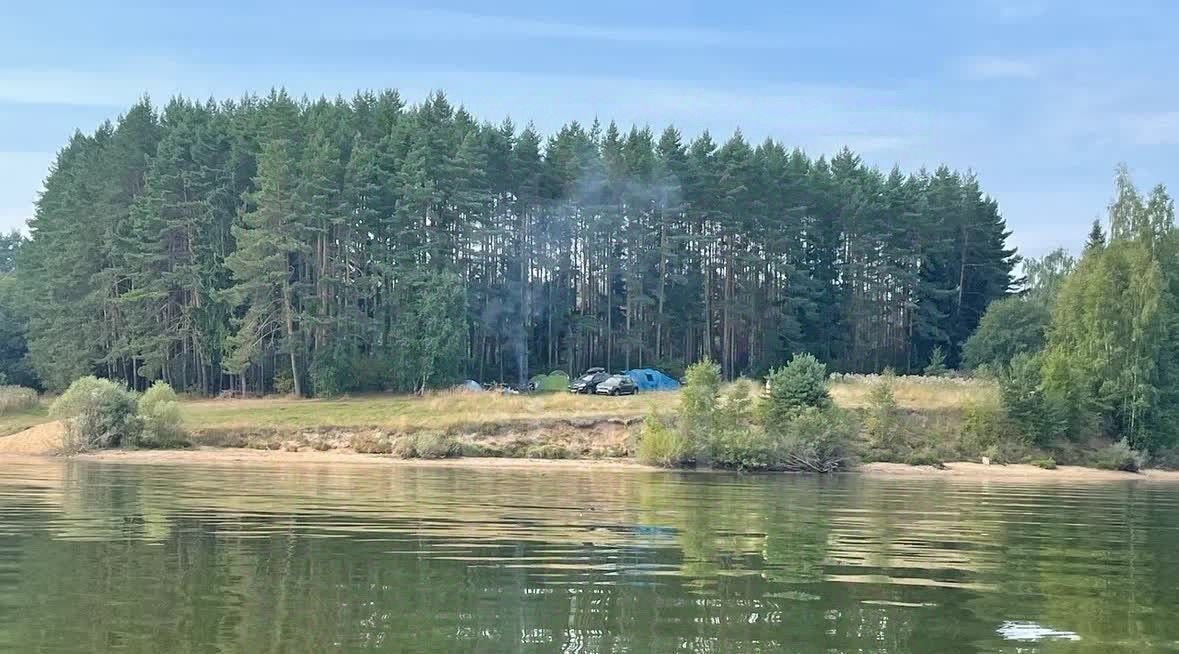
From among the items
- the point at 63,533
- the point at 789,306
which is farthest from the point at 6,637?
the point at 789,306

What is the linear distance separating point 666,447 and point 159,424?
22192mm

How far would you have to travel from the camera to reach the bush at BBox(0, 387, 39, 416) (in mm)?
60938

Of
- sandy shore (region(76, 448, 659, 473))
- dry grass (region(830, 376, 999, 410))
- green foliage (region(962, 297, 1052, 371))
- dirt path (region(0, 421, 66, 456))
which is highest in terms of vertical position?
green foliage (region(962, 297, 1052, 371))

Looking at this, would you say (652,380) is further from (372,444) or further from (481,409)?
(372,444)

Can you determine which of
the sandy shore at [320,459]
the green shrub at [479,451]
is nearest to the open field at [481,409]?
the green shrub at [479,451]

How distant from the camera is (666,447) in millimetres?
44281

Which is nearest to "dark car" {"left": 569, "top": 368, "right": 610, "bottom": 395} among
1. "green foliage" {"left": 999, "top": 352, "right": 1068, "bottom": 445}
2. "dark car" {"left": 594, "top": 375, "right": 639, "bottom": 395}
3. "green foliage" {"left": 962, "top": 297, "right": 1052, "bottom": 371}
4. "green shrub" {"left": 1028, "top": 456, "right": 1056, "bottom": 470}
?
"dark car" {"left": 594, "top": 375, "right": 639, "bottom": 395}

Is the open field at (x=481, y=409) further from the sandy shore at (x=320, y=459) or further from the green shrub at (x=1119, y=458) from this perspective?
the green shrub at (x=1119, y=458)

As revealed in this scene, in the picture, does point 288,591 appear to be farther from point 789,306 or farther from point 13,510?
point 789,306

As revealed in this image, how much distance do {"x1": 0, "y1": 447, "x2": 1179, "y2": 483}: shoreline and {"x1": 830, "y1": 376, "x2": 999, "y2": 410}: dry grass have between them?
429cm

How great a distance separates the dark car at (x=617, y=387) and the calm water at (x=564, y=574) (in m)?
29.9

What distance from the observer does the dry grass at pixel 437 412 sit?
163 ft

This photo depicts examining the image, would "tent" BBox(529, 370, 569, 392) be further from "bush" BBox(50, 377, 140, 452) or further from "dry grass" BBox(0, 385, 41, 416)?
"dry grass" BBox(0, 385, 41, 416)

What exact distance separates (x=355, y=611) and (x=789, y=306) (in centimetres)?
6812
